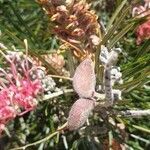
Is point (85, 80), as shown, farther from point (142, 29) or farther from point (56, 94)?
point (142, 29)

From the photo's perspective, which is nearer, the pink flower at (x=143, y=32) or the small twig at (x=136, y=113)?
the small twig at (x=136, y=113)

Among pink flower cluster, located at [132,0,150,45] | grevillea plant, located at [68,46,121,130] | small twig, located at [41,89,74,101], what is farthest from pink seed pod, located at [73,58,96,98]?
pink flower cluster, located at [132,0,150,45]

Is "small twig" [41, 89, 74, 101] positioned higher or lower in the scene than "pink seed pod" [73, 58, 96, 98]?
lower

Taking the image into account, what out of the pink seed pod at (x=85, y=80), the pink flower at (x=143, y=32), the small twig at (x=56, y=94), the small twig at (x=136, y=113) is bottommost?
the small twig at (x=136, y=113)

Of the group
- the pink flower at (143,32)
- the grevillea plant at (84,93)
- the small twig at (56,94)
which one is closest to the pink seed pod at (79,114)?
the grevillea plant at (84,93)

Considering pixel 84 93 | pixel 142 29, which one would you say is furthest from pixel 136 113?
pixel 142 29

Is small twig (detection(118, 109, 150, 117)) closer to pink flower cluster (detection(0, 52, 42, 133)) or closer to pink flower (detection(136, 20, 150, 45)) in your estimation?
pink flower cluster (detection(0, 52, 42, 133))

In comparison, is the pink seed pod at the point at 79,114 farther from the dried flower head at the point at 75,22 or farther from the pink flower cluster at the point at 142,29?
the pink flower cluster at the point at 142,29
